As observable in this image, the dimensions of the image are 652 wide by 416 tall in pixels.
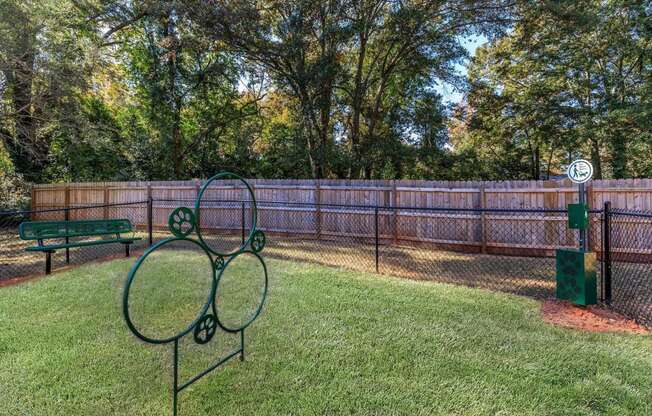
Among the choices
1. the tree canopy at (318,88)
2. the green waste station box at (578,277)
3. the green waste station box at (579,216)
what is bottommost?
the green waste station box at (578,277)

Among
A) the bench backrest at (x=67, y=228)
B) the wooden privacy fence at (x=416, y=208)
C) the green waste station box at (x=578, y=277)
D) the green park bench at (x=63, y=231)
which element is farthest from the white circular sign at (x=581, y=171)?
the bench backrest at (x=67, y=228)

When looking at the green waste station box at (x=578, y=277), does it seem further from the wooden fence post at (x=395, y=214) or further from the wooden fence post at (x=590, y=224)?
the wooden fence post at (x=395, y=214)

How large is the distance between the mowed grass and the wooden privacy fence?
2.21m

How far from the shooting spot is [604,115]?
12.2 metres

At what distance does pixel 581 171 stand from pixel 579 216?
53 centimetres

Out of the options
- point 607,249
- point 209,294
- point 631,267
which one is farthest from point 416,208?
point 631,267

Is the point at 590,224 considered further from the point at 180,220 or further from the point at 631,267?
the point at 180,220

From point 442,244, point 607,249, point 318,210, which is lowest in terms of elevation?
point 442,244

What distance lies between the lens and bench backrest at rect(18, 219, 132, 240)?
5.82m

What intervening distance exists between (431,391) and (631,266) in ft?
20.1

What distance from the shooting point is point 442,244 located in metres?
8.10

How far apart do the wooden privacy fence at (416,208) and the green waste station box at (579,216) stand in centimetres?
122

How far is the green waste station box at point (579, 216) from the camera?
405cm

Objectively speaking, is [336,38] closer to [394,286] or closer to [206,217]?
[206,217]
